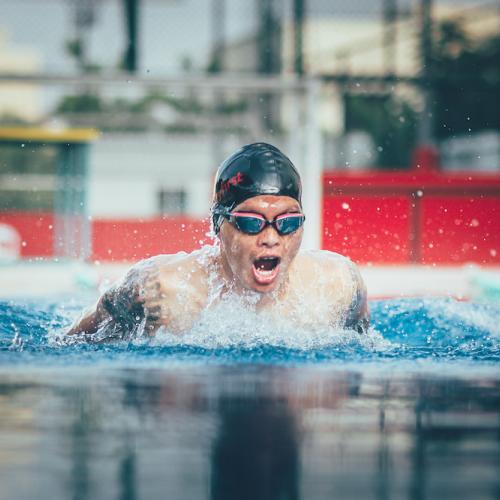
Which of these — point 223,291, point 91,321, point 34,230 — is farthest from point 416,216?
point 223,291

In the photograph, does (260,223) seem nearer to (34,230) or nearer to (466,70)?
(34,230)

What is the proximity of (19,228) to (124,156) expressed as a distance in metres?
3.77

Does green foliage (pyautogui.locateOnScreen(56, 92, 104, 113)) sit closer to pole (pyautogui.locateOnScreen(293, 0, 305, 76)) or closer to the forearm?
pole (pyautogui.locateOnScreen(293, 0, 305, 76))

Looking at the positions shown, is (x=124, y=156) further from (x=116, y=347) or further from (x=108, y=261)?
(x=116, y=347)

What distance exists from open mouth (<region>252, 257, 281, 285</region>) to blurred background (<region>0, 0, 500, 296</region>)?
Answer: 13.4 feet

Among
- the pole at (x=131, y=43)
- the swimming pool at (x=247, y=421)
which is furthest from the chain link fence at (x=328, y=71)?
the swimming pool at (x=247, y=421)

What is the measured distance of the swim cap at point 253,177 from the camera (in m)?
3.39

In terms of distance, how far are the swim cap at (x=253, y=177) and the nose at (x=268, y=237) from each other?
136 millimetres

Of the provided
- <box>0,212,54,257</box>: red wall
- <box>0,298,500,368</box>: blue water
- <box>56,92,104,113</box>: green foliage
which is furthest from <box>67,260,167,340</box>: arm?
<box>56,92,104,113</box>: green foliage

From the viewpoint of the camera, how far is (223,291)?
357 centimetres

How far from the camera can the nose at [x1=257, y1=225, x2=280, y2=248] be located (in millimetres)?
3346

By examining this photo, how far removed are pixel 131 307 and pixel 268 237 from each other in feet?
2.14

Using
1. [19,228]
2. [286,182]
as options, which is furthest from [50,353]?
[19,228]

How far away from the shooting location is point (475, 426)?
185 centimetres
